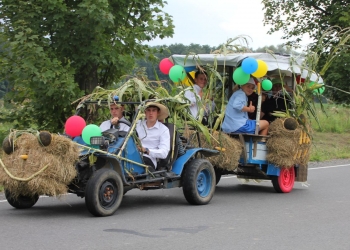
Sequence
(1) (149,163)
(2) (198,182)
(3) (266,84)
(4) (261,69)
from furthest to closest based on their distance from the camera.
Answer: (3) (266,84), (4) (261,69), (2) (198,182), (1) (149,163)

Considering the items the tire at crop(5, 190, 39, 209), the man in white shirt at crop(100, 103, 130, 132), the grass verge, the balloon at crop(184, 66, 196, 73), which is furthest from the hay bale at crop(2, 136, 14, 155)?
the grass verge

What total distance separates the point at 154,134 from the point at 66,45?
5.21 metres

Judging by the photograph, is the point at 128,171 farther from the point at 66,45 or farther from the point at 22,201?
the point at 66,45

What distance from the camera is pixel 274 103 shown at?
1275 cm

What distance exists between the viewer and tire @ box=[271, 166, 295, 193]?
12.1 meters

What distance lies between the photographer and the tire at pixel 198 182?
10094 millimetres

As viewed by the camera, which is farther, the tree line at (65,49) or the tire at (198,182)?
the tree line at (65,49)

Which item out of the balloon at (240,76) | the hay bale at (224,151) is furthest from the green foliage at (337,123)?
the hay bale at (224,151)

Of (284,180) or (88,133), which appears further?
(284,180)

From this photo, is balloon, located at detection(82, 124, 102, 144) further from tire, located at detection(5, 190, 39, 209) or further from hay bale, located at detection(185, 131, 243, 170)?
hay bale, located at detection(185, 131, 243, 170)

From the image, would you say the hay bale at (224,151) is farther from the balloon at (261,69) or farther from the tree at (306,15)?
the tree at (306,15)

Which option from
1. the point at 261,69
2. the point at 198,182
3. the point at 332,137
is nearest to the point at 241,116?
the point at 261,69

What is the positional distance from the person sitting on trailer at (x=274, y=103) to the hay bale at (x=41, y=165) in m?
5.03

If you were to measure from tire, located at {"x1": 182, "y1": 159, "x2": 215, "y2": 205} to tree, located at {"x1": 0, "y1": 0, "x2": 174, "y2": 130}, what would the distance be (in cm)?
449
